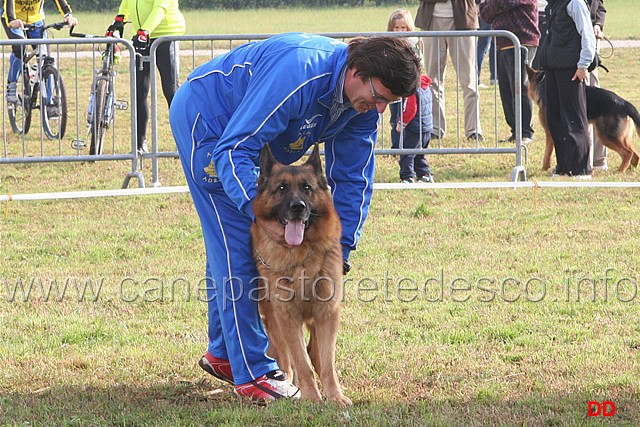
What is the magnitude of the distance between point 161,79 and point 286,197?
7.71m

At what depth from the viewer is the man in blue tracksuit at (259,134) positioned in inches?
157

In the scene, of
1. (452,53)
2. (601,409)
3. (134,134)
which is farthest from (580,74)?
(601,409)

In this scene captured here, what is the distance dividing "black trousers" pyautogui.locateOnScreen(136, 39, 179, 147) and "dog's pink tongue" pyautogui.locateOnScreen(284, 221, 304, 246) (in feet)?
24.2

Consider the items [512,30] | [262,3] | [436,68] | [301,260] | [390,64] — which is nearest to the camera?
[390,64]

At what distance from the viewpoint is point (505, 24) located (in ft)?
40.7

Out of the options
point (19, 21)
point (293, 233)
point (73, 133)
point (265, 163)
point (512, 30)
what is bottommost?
point (73, 133)

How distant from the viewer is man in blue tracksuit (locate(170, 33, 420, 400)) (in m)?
3.99

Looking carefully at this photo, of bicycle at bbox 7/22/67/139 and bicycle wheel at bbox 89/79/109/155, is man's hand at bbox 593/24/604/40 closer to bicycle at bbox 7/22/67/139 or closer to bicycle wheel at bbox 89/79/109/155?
bicycle wheel at bbox 89/79/109/155

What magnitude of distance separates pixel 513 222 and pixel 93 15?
31.6 meters

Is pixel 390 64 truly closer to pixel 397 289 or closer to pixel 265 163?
pixel 265 163

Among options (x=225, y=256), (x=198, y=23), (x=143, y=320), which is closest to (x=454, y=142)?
(x=143, y=320)

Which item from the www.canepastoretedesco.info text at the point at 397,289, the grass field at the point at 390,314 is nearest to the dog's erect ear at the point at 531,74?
the grass field at the point at 390,314

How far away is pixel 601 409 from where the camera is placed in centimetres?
420

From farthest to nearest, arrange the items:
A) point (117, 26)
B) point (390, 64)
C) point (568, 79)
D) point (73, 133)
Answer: point (73, 133)
point (117, 26)
point (568, 79)
point (390, 64)
